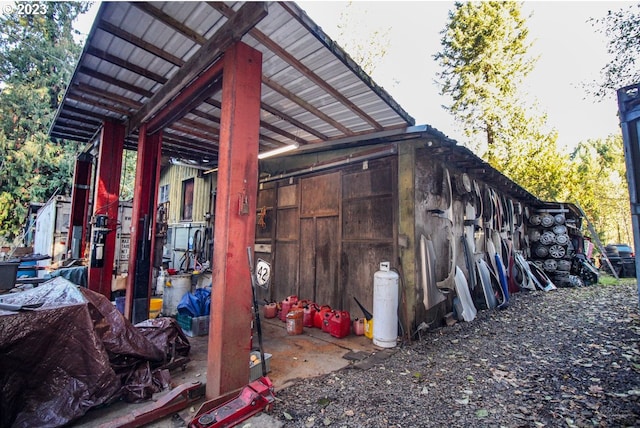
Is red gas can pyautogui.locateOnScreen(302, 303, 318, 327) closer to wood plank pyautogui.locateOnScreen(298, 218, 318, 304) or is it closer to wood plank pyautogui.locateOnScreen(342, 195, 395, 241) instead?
wood plank pyautogui.locateOnScreen(298, 218, 318, 304)

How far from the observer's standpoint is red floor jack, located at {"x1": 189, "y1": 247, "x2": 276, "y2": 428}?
7.22 feet

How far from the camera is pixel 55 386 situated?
2.27m

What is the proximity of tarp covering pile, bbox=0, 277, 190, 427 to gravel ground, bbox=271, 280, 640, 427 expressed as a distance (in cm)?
142

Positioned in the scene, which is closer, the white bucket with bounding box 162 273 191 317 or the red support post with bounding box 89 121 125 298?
the red support post with bounding box 89 121 125 298

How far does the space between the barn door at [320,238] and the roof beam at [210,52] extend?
3014mm

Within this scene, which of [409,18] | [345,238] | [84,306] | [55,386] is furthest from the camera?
[409,18]

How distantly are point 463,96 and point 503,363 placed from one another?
49.4 feet

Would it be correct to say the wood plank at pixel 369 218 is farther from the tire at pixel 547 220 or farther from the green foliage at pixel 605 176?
the green foliage at pixel 605 176

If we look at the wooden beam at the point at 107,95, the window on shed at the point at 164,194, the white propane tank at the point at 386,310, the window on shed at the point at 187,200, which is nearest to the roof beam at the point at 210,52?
the wooden beam at the point at 107,95

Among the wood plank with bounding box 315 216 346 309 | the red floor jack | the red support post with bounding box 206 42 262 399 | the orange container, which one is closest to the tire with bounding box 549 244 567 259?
the wood plank with bounding box 315 216 346 309

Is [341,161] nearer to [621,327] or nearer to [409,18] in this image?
[621,327]

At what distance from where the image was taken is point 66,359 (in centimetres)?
234

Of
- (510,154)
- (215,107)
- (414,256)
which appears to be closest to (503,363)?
(414,256)

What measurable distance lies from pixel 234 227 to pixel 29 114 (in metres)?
19.3
